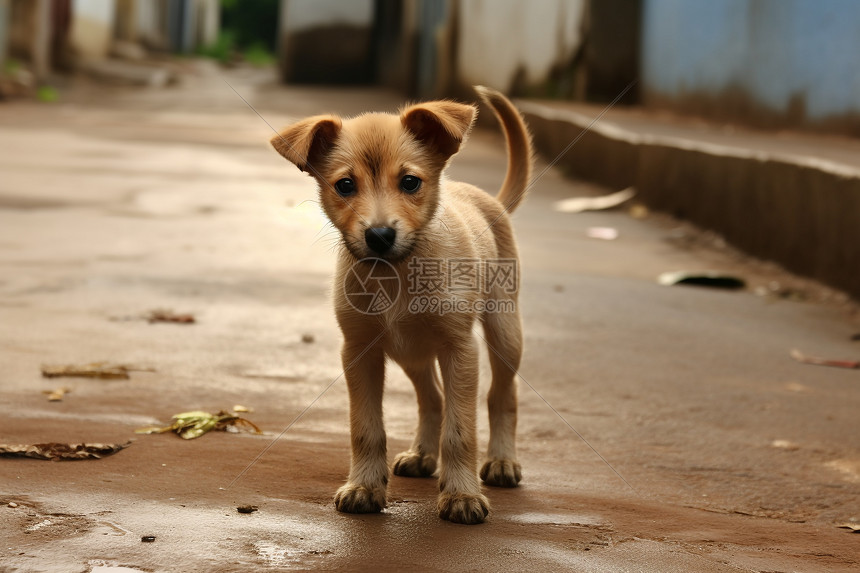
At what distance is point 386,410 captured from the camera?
178 inches

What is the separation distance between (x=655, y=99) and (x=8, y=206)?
9773mm

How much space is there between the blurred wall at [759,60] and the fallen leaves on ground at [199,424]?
7763mm

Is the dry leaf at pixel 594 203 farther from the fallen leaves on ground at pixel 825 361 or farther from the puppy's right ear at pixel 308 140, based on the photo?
the puppy's right ear at pixel 308 140

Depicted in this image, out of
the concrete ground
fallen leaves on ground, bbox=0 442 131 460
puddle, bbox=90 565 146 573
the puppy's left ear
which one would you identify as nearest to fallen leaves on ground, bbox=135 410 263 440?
the concrete ground

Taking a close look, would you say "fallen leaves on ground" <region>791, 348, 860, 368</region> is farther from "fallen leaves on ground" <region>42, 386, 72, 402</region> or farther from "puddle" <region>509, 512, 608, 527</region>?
"fallen leaves on ground" <region>42, 386, 72, 402</region>

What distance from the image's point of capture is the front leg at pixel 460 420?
3.35 m

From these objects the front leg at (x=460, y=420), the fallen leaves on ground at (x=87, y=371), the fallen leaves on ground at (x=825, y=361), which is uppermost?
the front leg at (x=460, y=420)

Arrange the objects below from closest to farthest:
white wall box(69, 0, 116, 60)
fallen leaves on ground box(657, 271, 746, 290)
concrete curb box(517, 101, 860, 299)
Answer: concrete curb box(517, 101, 860, 299)
fallen leaves on ground box(657, 271, 746, 290)
white wall box(69, 0, 116, 60)

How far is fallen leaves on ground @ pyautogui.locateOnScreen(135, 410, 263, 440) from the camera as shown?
3.86 meters

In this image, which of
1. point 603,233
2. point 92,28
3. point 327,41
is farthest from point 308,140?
point 92,28

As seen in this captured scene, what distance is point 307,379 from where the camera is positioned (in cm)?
475

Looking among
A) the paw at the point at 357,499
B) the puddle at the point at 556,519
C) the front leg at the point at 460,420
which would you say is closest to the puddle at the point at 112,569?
the paw at the point at 357,499

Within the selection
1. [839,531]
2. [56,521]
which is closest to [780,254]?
[839,531]

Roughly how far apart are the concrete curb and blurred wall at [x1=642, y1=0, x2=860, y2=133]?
1.47 m
